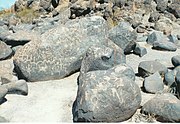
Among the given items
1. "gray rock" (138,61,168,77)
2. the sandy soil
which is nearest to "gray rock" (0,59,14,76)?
the sandy soil

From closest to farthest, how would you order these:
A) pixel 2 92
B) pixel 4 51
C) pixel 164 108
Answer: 1. pixel 164 108
2. pixel 2 92
3. pixel 4 51

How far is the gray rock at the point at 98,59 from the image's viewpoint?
819 centimetres

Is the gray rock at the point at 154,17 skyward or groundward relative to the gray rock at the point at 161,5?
groundward

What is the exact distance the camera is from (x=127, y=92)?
6344mm

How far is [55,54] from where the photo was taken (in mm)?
8656

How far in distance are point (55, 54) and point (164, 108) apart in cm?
332

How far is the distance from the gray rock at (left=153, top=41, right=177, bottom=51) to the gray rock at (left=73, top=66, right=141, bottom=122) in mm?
5102

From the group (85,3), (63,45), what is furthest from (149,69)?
(85,3)

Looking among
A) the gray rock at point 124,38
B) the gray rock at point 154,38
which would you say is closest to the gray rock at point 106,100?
the gray rock at point 124,38

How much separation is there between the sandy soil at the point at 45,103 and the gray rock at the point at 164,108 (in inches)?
13.1

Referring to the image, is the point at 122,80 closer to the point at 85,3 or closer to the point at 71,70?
the point at 71,70

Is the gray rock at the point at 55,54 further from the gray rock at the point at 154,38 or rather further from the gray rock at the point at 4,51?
the gray rock at the point at 154,38

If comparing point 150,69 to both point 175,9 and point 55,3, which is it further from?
point 55,3

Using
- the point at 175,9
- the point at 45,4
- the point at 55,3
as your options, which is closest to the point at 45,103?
the point at 175,9
